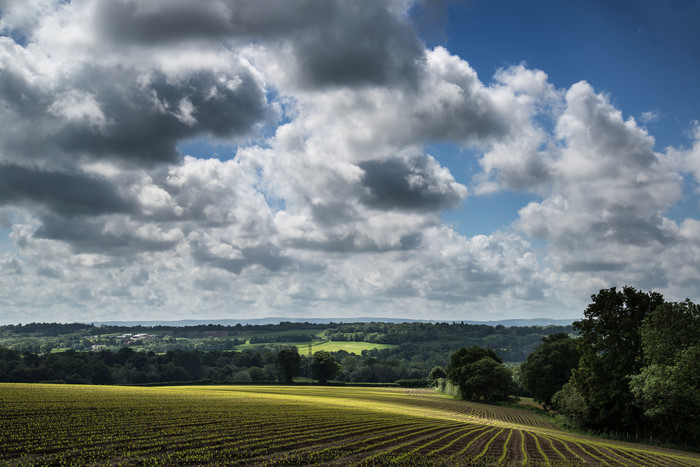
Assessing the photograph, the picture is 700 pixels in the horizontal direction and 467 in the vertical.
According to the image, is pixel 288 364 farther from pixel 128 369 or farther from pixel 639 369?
pixel 639 369

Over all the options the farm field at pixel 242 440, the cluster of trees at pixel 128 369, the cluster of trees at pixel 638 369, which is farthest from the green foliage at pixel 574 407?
the cluster of trees at pixel 128 369

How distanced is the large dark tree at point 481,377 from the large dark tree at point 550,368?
49.4ft

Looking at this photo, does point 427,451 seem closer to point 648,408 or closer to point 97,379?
point 648,408

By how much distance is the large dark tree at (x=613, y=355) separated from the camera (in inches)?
2517

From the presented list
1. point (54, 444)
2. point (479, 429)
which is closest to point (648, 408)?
point (479, 429)

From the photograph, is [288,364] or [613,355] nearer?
[613,355]

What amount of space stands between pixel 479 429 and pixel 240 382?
129m

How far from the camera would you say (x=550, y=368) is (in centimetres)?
10794

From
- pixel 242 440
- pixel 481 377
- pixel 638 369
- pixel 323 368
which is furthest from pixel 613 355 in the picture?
pixel 323 368

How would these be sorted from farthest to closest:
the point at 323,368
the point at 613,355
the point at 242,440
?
1. the point at 323,368
2. the point at 613,355
3. the point at 242,440

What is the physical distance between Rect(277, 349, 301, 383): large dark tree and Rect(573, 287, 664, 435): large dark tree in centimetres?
12071

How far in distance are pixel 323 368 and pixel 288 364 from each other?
13.2 m

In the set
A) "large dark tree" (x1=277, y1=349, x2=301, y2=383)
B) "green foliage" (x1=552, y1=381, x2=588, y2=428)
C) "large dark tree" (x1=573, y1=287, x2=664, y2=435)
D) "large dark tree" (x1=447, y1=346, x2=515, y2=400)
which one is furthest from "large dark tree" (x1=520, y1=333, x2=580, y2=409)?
"large dark tree" (x1=277, y1=349, x2=301, y2=383)

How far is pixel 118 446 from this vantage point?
33344 mm
